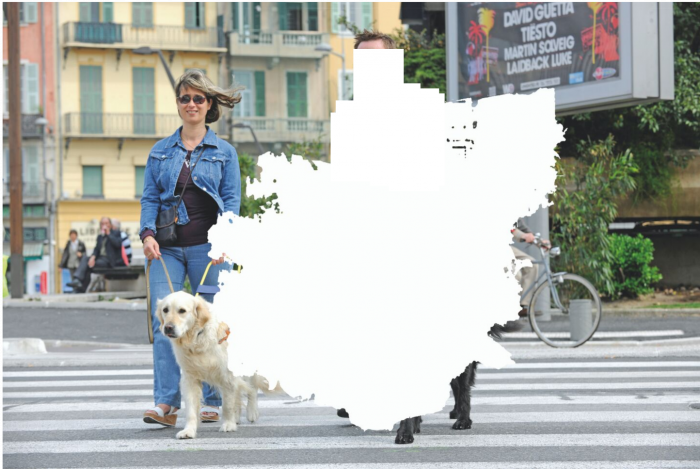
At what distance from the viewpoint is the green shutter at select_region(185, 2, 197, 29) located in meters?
51.4

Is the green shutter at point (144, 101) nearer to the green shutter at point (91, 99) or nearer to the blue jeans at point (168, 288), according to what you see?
the green shutter at point (91, 99)

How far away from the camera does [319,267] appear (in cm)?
554

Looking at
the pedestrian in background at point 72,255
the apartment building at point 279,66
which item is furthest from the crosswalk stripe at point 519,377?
the apartment building at point 279,66

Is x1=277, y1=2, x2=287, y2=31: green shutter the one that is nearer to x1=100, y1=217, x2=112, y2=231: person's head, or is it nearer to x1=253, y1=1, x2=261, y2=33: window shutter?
x1=253, y1=1, x2=261, y2=33: window shutter

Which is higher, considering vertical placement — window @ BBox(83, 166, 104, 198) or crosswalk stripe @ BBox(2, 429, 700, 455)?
window @ BBox(83, 166, 104, 198)

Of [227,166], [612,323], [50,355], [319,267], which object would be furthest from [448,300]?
[612,323]

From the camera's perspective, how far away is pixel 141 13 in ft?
168

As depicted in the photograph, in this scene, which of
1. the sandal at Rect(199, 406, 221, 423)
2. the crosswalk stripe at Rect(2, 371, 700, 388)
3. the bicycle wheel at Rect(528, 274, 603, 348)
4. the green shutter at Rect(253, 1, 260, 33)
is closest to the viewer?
the sandal at Rect(199, 406, 221, 423)

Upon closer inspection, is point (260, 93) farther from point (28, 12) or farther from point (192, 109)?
point (192, 109)

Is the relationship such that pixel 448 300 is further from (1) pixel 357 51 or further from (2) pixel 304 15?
(2) pixel 304 15

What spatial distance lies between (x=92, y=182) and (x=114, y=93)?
399 cm

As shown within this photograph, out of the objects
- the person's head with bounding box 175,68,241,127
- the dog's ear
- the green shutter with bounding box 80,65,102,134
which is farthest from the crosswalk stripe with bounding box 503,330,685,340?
the green shutter with bounding box 80,65,102,134

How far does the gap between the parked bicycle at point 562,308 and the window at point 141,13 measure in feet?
134

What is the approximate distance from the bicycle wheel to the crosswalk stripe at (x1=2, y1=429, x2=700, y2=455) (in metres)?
5.84
